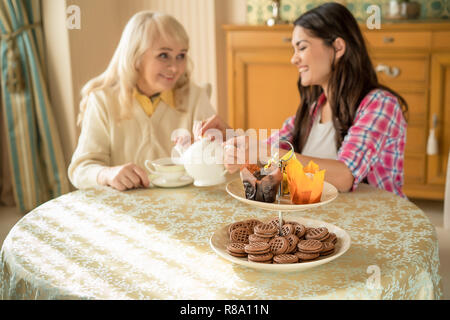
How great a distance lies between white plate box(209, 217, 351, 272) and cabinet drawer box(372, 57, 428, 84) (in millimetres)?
2501

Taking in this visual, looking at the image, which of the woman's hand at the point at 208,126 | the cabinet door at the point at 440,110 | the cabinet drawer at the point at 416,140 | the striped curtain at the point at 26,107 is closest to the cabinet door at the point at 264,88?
the cabinet drawer at the point at 416,140

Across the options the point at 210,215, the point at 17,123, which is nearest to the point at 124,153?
the point at 210,215

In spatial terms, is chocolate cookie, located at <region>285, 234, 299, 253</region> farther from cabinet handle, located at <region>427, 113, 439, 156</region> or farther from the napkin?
cabinet handle, located at <region>427, 113, 439, 156</region>

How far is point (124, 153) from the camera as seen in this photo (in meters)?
2.23

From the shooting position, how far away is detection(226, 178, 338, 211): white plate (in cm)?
113

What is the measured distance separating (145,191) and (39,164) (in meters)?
2.33

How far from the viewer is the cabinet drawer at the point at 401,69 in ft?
11.7

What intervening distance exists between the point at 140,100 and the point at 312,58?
706mm

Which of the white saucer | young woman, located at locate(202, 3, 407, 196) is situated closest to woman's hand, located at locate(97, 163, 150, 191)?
the white saucer

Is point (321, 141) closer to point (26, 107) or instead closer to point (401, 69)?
point (401, 69)

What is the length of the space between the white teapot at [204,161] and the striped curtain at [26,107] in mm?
2256

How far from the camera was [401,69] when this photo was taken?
11.9 feet

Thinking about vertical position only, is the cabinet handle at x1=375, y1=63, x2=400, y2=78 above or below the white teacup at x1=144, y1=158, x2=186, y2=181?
above
